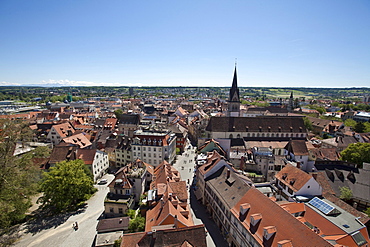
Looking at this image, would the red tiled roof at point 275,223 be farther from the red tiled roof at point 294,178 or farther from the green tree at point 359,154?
the green tree at point 359,154

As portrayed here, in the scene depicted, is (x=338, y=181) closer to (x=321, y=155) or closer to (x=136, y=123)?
(x=321, y=155)

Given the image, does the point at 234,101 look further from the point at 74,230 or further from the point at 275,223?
the point at 74,230

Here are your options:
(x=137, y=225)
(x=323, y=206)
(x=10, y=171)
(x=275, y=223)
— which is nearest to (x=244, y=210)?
(x=275, y=223)

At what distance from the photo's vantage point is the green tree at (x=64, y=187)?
3869 centimetres

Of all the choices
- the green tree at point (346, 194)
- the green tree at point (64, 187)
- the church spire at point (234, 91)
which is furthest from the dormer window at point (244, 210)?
the church spire at point (234, 91)

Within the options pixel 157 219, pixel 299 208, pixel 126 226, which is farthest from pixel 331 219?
pixel 126 226

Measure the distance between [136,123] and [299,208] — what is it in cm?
7198

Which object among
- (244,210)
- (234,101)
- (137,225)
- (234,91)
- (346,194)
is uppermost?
(234,91)

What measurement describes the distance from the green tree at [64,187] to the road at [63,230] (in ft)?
8.46

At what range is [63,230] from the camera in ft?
115

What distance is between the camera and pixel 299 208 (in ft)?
102

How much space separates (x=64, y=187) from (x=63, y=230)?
295 inches

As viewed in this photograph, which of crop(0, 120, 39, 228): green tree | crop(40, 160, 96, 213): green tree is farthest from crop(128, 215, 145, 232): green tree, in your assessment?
crop(0, 120, 39, 228): green tree

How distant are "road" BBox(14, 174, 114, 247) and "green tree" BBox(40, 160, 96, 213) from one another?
258cm
